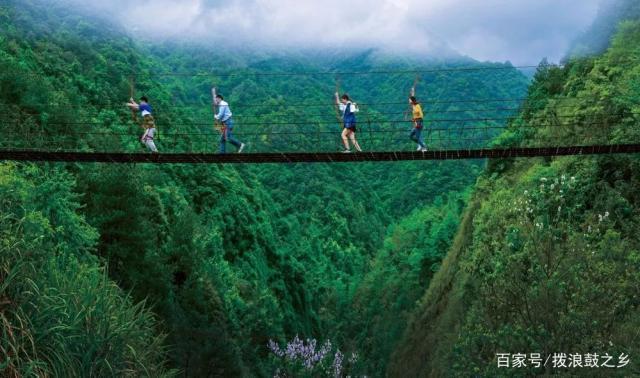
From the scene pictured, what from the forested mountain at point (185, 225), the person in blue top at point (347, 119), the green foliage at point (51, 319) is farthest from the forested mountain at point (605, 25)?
the green foliage at point (51, 319)

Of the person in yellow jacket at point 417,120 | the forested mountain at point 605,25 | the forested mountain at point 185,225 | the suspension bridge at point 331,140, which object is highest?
the forested mountain at point 605,25

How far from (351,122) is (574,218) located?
649cm

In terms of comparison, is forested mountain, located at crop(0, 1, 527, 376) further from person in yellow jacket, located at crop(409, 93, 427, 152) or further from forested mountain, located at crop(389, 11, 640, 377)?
forested mountain, located at crop(389, 11, 640, 377)

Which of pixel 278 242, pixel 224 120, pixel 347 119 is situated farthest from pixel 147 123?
pixel 278 242

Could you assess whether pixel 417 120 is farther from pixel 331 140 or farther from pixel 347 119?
pixel 331 140

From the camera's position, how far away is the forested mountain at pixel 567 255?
14.3 meters

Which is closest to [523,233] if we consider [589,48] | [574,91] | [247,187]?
[574,91]

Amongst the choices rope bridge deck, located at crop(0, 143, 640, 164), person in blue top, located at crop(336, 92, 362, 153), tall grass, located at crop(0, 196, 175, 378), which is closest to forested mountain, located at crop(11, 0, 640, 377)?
tall grass, located at crop(0, 196, 175, 378)

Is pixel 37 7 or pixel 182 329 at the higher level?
pixel 37 7

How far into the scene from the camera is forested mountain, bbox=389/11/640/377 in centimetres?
1433

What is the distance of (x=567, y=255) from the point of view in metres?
16.1

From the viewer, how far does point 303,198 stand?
63219mm

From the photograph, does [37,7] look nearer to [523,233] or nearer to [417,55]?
[523,233]

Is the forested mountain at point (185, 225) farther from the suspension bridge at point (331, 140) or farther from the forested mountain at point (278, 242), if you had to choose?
the suspension bridge at point (331, 140)
